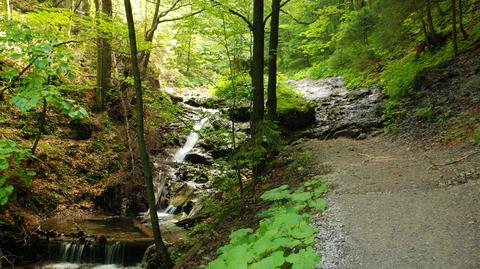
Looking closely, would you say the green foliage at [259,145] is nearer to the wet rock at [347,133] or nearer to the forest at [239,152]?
the forest at [239,152]

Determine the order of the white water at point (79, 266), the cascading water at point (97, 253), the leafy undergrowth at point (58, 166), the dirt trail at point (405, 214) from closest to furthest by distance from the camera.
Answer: the dirt trail at point (405, 214) < the white water at point (79, 266) < the cascading water at point (97, 253) < the leafy undergrowth at point (58, 166)

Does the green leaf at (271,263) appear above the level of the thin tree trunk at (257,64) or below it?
below

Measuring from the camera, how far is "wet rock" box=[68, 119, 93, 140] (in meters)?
11.5

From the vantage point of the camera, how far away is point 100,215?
389 inches

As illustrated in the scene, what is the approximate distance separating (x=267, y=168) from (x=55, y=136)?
6.74 metres

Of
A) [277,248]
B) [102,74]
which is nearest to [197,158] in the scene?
[102,74]

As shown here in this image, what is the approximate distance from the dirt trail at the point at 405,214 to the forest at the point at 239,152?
0.02 m

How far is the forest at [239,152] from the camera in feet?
13.3

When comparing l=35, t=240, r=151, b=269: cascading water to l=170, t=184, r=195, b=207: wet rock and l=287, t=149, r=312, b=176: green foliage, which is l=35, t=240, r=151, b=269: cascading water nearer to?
l=170, t=184, r=195, b=207: wet rock

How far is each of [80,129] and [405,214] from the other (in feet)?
33.8

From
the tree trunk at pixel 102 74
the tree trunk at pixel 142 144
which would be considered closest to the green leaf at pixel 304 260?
the tree trunk at pixel 142 144

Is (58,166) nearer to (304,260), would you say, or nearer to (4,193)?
(4,193)

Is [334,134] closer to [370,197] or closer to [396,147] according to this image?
[396,147]

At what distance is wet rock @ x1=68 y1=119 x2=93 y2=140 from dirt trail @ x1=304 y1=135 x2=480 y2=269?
8.07 metres
